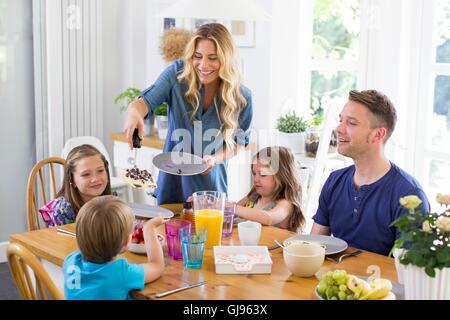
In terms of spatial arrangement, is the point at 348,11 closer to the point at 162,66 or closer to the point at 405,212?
the point at 162,66

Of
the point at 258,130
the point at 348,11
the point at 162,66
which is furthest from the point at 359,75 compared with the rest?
the point at 162,66

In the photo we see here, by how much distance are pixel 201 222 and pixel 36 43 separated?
248 cm

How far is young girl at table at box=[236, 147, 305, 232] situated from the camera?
2.77 meters

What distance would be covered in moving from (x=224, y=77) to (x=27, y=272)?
1379 mm

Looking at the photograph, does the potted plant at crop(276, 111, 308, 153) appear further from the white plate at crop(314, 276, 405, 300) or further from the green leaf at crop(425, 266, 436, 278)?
the green leaf at crop(425, 266, 436, 278)

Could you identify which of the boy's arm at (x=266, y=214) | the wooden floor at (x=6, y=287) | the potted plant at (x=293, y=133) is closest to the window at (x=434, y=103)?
the potted plant at (x=293, y=133)

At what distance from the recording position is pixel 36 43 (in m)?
4.30

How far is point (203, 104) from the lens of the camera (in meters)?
3.01

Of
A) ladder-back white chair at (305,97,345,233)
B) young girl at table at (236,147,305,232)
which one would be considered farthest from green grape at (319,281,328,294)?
ladder-back white chair at (305,97,345,233)

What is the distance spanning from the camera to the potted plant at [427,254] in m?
1.59

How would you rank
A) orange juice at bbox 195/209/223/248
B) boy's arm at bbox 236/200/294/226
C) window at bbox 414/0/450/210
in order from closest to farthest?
orange juice at bbox 195/209/223/248 → boy's arm at bbox 236/200/294/226 → window at bbox 414/0/450/210

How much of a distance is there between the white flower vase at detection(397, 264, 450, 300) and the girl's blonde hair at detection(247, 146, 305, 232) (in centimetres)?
113

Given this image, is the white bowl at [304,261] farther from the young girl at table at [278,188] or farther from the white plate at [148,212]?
the young girl at table at [278,188]

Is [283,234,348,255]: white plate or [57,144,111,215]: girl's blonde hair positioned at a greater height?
[57,144,111,215]: girl's blonde hair
